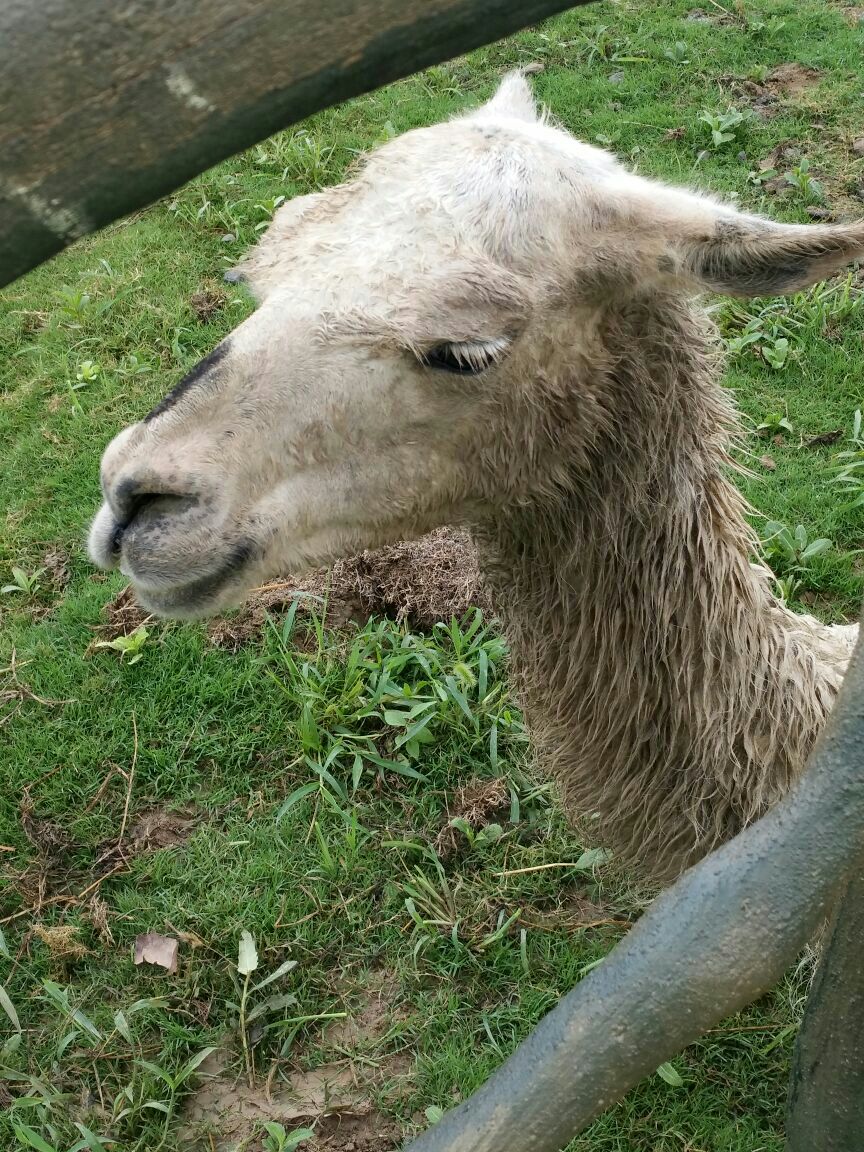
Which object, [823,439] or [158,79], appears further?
[823,439]

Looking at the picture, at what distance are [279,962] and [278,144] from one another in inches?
211

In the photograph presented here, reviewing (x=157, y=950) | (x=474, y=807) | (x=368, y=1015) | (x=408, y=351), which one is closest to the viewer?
(x=408, y=351)

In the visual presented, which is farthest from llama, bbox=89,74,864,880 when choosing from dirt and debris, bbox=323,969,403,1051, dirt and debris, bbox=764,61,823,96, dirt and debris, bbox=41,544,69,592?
dirt and debris, bbox=764,61,823,96

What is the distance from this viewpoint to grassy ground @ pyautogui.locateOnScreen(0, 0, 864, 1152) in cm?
290

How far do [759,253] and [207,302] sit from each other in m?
4.38

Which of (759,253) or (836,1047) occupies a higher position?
(759,253)

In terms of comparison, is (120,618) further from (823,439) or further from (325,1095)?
(823,439)

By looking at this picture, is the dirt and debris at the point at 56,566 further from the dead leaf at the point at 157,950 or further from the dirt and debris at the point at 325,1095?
the dirt and debris at the point at 325,1095

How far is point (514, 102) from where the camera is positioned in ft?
7.82

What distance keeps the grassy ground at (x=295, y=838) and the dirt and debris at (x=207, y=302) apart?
0.05 m

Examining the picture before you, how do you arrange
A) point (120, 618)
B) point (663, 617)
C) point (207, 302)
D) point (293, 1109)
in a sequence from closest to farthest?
point (663, 617), point (293, 1109), point (120, 618), point (207, 302)

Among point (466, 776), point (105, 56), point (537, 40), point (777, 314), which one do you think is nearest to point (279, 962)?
point (466, 776)

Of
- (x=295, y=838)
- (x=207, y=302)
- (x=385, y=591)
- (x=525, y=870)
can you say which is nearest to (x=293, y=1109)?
(x=295, y=838)

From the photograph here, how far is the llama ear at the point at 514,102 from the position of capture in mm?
2307
